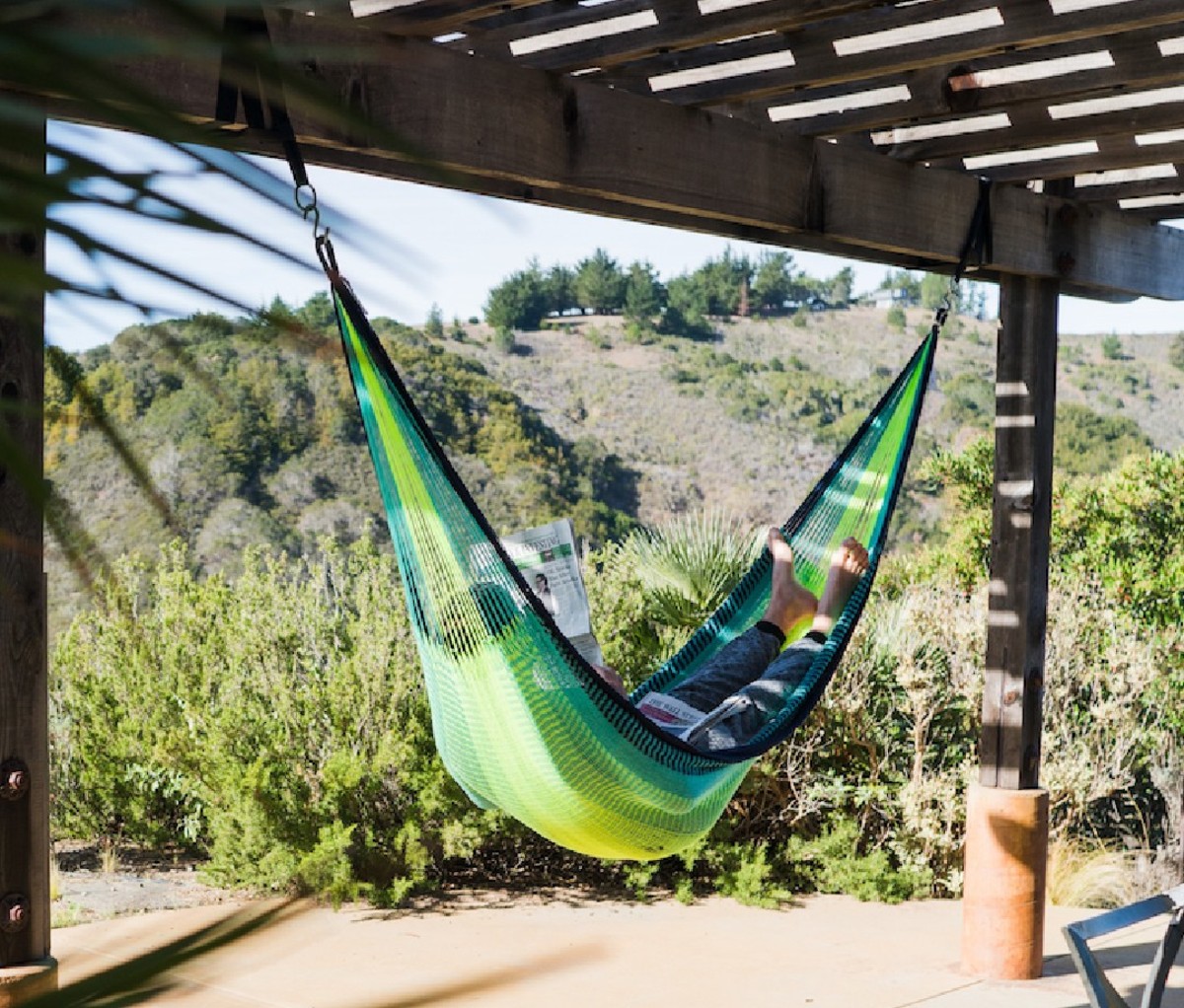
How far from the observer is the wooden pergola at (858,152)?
1824mm

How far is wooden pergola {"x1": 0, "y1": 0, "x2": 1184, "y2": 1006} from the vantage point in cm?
182

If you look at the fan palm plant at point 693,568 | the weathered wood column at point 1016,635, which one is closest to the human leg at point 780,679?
the weathered wood column at point 1016,635

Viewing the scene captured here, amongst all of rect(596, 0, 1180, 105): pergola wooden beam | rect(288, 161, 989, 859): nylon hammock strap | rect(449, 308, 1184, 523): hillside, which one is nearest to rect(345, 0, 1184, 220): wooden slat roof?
rect(596, 0, 1180, 105): pergola wooden beam

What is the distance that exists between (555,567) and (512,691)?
46 centimetres

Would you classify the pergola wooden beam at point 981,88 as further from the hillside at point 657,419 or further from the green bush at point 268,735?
the hillside at point 657,419

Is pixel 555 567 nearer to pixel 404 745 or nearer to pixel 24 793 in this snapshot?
pixel 24 793

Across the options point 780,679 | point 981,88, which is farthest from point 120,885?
point 981,88

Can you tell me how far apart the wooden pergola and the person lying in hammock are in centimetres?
49

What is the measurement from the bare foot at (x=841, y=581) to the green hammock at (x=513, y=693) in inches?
6.6

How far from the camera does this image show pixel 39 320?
260mm

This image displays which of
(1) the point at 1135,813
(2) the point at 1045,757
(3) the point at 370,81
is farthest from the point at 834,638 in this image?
(1) the point at 1135,813

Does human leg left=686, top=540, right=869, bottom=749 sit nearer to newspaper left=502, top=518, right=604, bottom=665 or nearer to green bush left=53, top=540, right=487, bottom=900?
newspaper left=502, top=518, right=604, bottom=665

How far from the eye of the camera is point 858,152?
2783mm

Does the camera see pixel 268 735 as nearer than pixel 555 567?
No
